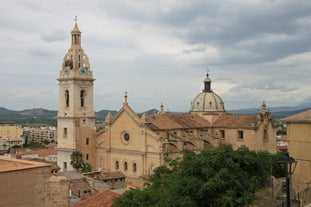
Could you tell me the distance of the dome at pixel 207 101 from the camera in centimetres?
5600

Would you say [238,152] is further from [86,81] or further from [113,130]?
[86,81]

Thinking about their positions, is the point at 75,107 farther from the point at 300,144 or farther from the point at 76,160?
the point at 300,144

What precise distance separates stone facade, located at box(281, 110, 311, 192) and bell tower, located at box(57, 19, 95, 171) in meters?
31.6

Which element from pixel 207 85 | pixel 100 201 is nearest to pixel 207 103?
pixel 207 85

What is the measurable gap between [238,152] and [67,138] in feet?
106

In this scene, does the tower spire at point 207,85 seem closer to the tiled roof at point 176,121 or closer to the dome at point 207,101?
the dome at point 207,101

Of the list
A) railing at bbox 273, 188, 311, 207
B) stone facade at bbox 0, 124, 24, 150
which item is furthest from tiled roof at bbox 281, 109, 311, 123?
stone facade at bbox 0, 124, 24, 150

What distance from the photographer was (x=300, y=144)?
28656 millimetres

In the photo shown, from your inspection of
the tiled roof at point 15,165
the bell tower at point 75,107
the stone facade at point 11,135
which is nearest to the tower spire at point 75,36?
the bell tower at point 75,107

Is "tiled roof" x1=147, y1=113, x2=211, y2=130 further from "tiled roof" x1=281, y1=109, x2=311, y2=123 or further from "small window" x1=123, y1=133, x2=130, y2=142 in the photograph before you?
"tiled roof" x1=281, y1=109, x2=311, y2=123

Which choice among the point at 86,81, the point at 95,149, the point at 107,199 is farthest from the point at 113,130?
the point at 107,199

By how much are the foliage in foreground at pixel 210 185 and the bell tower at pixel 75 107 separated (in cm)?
2959

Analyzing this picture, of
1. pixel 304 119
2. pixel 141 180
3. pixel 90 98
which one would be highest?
pixel 90 98

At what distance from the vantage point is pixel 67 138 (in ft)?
184
